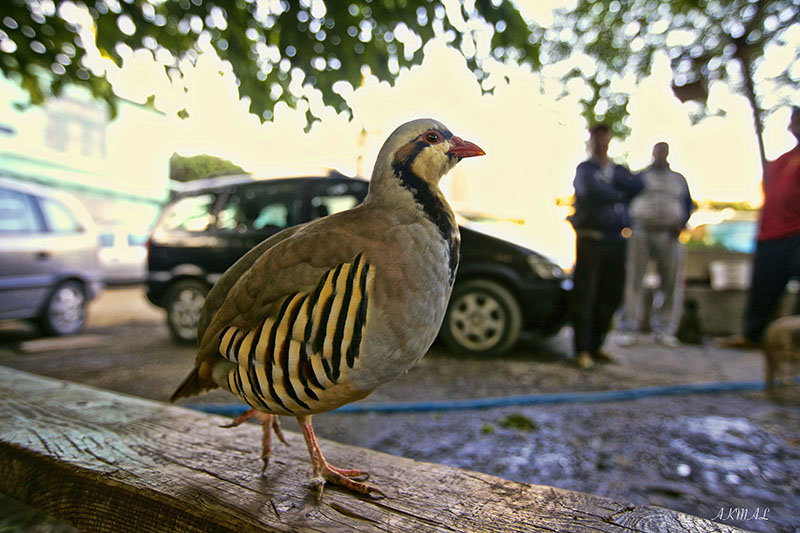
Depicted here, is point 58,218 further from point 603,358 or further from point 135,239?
point 135,239

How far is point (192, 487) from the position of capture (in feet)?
3.89

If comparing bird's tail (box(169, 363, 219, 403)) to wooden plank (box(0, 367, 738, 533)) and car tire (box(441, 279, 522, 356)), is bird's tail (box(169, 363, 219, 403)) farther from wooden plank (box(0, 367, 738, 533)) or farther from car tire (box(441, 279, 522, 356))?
car tire (box(441, 279, 522, 356))

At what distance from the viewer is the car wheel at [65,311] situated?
5.80 m

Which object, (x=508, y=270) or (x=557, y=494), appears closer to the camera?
(x=557, y=494)

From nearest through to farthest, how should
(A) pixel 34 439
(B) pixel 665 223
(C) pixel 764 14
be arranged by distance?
(A) pixel 34 439, (B) pixel 665 223, (C) pixel 764 14

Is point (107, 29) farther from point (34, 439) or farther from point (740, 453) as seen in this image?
point (740, 453)

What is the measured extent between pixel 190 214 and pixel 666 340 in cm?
546

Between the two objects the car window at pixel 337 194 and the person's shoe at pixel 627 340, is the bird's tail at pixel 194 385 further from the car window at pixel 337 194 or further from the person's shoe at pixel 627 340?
the person's shoe at pixel 627 340

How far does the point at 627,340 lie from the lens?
19.1ft

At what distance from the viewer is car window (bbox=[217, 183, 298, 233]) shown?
434 cm

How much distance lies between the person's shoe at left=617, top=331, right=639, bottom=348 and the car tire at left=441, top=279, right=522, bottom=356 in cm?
177

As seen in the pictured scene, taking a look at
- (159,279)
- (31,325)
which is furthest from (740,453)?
(31,325)

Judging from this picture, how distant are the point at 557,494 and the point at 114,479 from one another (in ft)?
3.48

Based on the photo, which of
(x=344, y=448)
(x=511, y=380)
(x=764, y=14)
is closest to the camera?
(x=344, y=448)
